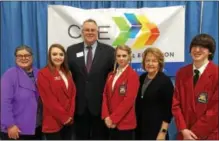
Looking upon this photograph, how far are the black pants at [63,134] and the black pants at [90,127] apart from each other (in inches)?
3.7

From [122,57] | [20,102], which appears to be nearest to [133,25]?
[122,57]

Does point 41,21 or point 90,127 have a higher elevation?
point 41,21

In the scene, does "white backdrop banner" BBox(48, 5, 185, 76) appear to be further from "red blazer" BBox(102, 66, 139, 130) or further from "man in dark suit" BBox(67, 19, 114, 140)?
"red blazer" BBox(102, 66, 139, 130)

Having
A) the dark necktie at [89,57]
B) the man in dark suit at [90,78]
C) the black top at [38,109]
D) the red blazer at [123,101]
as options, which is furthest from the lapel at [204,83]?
the black top at [38,109]

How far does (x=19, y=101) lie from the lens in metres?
2.59

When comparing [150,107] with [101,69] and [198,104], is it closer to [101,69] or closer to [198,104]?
[198,104]

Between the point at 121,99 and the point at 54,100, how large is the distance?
0.62 meters

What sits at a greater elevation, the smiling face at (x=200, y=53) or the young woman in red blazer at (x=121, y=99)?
the smiling face at (x=200, y=53)

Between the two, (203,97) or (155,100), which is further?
(155,100)

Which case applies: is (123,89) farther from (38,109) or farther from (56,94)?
(38,109)

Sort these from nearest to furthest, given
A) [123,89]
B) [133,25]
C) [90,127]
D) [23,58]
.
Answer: [123,89] < [23,58] < [90,127] < [133,25]

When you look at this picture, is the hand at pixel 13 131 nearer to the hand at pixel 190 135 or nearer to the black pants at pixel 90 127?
the black pants at pixel 90 127

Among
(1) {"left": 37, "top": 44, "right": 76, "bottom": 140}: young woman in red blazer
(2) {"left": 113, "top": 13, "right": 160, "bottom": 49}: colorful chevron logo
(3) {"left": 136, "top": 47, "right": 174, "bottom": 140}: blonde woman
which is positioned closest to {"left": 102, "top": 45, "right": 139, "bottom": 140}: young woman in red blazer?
(3) {"left": 136, "top": 47, "right": 174, "bottom": 140}: blonde woman

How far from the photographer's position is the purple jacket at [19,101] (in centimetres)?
255
